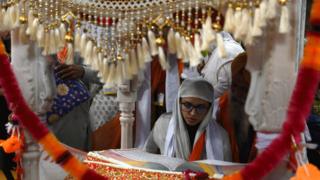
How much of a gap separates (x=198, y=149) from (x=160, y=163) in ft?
1.52

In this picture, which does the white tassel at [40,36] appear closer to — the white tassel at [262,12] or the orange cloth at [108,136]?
the white tassel at [262,12]

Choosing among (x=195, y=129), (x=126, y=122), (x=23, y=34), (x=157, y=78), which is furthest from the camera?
(x=157, y=78)

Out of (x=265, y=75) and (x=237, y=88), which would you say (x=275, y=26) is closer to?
(x=265, y=75)

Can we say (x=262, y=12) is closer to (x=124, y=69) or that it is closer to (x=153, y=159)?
(x=124, y=69)

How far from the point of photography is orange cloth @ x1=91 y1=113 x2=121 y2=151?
2.68 metres

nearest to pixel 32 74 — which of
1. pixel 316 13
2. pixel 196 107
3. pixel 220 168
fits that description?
pixel 220 168

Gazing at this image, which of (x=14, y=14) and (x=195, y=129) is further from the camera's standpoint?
(x=195, y=129)

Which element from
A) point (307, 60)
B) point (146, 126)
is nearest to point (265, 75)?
point (307, 60)

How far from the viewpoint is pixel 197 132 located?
86.4 inches

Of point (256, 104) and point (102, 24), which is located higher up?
point (102, 24)

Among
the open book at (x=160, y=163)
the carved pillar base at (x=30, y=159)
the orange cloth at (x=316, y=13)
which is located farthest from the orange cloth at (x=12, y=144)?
the orange cloth at (x=316, y=13)

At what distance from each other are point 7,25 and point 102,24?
328mm

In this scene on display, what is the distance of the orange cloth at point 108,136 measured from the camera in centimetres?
268

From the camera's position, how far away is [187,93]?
2.21 metres
